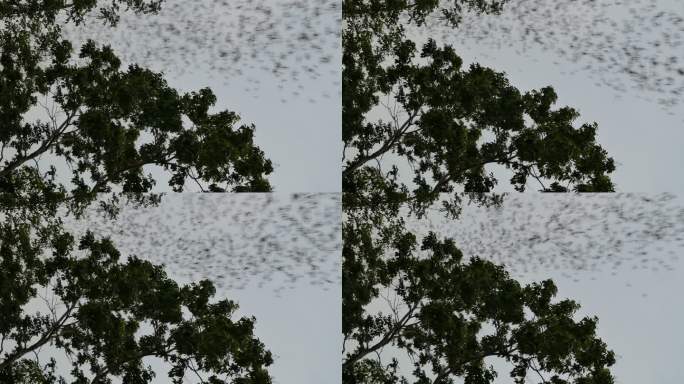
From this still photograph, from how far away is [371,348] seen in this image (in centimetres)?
490

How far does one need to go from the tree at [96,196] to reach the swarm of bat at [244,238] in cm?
9

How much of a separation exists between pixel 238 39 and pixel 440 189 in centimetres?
156

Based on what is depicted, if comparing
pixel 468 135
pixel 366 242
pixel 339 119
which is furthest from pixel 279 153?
pixel 468 135

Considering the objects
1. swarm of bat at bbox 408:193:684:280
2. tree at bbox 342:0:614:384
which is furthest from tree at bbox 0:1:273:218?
swarm of bat at bbox 408:193:684:280

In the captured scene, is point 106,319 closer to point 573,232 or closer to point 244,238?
point 244,238

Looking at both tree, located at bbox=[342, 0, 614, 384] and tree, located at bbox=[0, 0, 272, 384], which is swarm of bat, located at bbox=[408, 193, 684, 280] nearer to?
tree, located at bbox=[342, 0, 614, 384]

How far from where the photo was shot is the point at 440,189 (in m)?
5.00

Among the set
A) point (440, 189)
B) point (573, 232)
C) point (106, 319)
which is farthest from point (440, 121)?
point (106, 319)

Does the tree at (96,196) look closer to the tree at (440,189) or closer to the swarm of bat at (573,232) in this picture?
the tree at (440,189)

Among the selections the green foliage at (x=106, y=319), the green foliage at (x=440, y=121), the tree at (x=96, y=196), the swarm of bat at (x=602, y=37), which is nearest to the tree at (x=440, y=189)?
the green foliage at (x=440, y=121)

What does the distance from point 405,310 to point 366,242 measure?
18.3 inches

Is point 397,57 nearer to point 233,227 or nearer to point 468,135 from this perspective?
point 468,135

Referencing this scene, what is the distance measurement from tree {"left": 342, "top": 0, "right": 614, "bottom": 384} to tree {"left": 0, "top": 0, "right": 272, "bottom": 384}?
26.0 inches

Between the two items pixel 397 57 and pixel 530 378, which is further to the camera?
pixel 397 57
